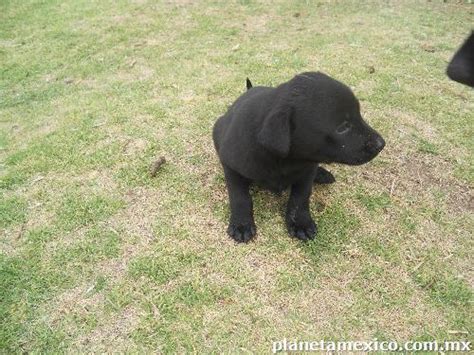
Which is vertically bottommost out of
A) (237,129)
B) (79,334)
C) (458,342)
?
(458,342)

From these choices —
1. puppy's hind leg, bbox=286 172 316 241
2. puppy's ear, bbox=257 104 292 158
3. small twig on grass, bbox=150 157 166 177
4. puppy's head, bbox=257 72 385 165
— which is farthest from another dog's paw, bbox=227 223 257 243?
small twig on grass, bbox=150 157 166 177

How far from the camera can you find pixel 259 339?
3254 mm

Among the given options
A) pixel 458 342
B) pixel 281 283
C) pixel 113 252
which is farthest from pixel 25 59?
pixel 458 342

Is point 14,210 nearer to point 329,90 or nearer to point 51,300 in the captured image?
point 51,300

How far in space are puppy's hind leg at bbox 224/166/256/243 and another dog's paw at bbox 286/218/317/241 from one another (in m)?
0.36

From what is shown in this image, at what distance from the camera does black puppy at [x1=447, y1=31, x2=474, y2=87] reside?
3430 mm

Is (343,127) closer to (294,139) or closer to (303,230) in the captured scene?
(294,139)

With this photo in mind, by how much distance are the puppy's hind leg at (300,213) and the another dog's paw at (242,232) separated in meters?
0.35

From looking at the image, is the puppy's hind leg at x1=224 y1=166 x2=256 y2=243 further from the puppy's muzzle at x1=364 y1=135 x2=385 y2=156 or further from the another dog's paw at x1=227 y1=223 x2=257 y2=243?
the puppy's muzzle at x1=364 y1=135 x2=385 y2=156

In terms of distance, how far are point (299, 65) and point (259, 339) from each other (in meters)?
4.62

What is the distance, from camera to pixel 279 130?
312cm

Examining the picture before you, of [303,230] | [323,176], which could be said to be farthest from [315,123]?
[323,176]

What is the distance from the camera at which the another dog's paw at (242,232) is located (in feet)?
12.9

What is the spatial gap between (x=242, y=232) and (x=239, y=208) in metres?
0.23
